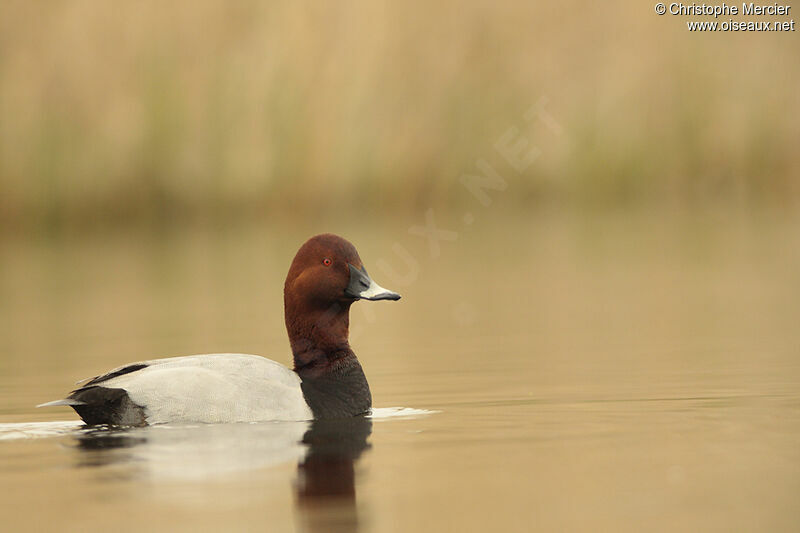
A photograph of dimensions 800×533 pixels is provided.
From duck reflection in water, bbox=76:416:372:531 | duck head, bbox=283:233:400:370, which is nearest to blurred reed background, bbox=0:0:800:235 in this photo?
duck head, bbox=283:233:400:370

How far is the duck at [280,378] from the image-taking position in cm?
707

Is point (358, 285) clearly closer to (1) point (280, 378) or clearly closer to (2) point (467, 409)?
(1) point (280, 378)

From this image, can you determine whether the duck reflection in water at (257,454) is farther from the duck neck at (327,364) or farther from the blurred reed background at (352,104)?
the blurred reed background at (352,104)

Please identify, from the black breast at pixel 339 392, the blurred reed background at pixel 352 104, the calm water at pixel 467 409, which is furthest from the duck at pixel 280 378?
the blurred reed background at pixel 352 104

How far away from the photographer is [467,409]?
24.6 ft

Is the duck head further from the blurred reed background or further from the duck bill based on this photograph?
the blurred reed background

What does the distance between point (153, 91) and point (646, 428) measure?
21.5 m

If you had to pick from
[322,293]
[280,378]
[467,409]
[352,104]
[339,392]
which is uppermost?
[352,104]

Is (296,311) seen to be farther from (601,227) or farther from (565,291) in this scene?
(601,227)

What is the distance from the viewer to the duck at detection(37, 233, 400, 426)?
23.2ft

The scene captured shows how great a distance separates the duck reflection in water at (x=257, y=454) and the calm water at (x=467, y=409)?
0.06ft

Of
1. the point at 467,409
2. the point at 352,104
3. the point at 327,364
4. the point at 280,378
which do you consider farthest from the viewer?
the point at 352,104

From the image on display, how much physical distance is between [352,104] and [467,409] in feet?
66.4

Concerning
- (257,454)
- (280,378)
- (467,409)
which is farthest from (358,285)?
(257,454)
